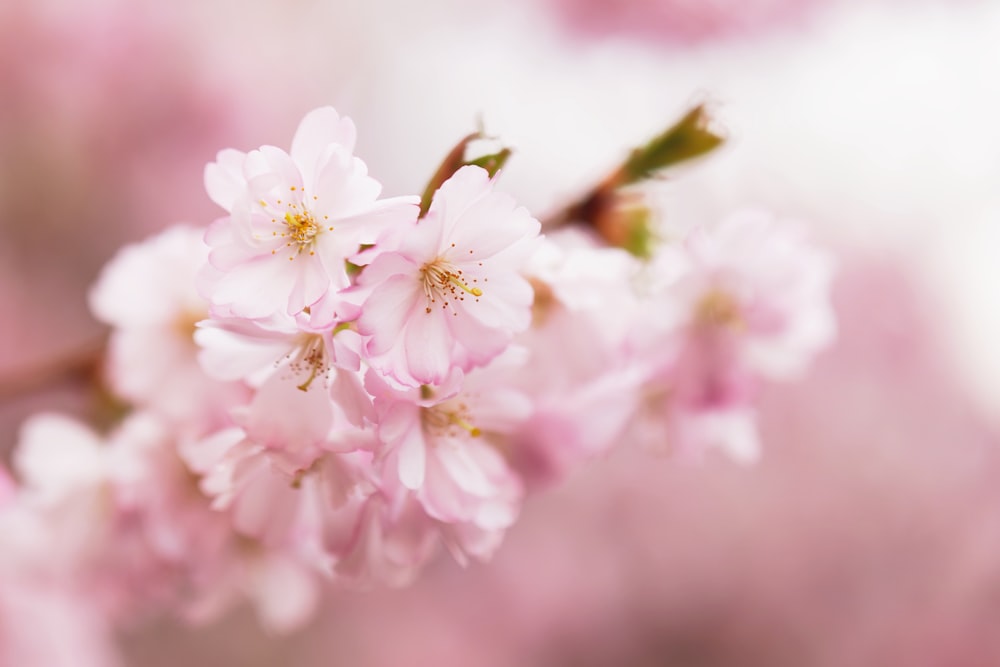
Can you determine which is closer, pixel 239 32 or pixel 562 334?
pixel 562 334

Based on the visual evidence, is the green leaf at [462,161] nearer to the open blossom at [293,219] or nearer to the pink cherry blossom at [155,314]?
the open blossom at [293,219]

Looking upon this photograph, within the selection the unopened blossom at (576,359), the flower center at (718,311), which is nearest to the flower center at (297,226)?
the unopened blossom at (576,359)

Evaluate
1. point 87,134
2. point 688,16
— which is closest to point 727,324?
point 688,16

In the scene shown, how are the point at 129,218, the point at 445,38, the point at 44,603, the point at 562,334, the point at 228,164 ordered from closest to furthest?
1. the point at 228,164
2. the point at 562,334
3. the point at 44,603
4. the point at 129,218
5. the point at 445,38

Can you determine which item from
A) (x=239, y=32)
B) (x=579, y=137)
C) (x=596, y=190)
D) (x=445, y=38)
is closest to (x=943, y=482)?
(x=579, y=137)

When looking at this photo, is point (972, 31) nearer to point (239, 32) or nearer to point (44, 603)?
point (239, 32)

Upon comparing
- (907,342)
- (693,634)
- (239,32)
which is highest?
(239,32)

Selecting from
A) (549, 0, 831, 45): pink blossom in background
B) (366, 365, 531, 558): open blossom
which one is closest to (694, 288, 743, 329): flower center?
(366, 365, 531, 558): open blossom
